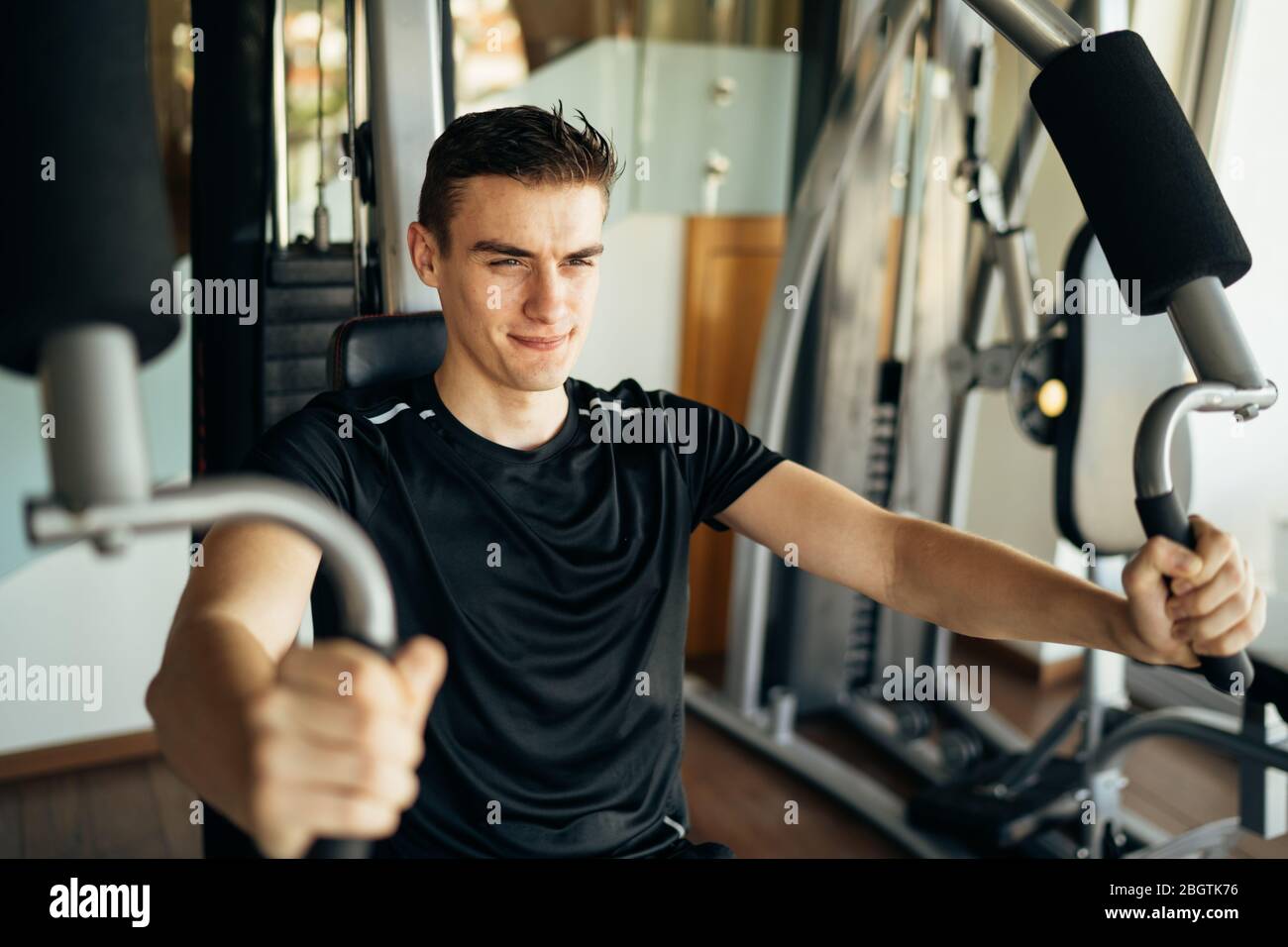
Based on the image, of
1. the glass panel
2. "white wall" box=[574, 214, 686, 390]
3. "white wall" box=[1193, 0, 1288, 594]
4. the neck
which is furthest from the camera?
"white wall" box=[574, 214, 686, 390]

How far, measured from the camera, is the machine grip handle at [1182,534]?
853 millimetres

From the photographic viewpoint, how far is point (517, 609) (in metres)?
1.14

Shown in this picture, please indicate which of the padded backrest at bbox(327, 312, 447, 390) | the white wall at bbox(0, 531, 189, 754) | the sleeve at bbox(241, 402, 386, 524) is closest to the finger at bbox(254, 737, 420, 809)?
the sleeve at bbox(241, 402, 386, 524)

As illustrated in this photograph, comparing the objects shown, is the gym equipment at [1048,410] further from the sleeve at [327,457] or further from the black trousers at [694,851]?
the sleeve at [327,457]

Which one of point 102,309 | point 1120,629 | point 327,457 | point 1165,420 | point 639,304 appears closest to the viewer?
point 102,309

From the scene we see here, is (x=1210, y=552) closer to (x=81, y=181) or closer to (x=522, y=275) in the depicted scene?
(x=522, y=275)

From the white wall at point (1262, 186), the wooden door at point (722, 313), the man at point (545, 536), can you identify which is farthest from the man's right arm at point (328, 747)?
the wooden door at point (722, 313)

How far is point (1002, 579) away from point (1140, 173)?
0.43 metres

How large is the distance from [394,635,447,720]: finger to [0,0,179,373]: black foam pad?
0.20m

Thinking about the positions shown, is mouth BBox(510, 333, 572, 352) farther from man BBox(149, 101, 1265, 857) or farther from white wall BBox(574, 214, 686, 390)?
white wall BBox(574, 214, 686, 390)

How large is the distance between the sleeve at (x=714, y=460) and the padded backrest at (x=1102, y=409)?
0.78m

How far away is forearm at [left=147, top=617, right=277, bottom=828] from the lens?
63cm

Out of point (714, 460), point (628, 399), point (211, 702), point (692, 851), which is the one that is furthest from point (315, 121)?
point (211, 702)
